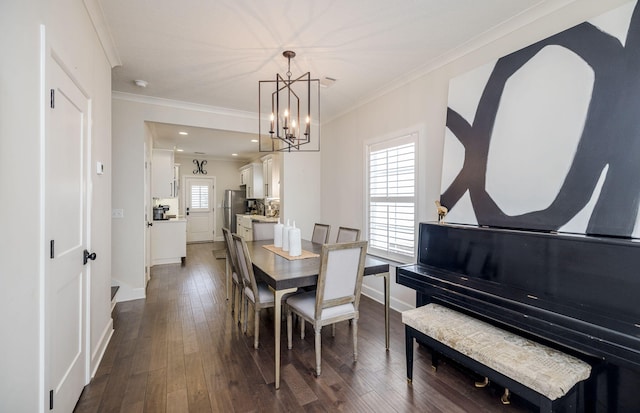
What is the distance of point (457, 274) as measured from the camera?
2139 millimetres

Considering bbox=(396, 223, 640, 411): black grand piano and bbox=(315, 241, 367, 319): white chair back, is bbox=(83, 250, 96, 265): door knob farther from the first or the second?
bbox=(396, 223, 640, 411): black grand piano

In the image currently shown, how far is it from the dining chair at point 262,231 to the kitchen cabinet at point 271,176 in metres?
2.21

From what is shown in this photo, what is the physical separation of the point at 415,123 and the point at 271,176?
395cm

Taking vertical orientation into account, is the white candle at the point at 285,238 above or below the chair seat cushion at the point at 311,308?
above

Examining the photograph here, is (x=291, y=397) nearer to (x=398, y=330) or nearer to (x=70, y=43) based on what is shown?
(x=398, y=330)

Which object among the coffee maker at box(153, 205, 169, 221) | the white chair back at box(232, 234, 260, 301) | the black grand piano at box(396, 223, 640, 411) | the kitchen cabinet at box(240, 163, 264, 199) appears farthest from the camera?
the kitchen cabinet at box(240, 163, 264, 199)

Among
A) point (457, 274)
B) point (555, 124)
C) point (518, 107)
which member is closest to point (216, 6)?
point (518, 107)

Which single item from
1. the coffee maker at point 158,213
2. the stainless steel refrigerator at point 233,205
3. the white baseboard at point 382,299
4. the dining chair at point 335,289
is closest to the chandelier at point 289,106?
the dining chair at point 335,289

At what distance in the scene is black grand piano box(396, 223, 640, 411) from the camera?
1352 millimetres

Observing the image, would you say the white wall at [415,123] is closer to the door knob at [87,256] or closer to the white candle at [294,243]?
the white candle at [294,243]

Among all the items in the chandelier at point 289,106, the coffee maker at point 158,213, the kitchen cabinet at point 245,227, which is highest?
the chandelier at point 289,106

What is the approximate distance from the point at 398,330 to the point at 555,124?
87.2 inches

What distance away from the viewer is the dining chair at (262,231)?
3.98 m

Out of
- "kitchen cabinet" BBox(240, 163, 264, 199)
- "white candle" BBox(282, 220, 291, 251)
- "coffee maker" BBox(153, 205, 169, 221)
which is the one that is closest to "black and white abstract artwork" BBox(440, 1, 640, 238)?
"white candle" BBox(282, 220, 291, 251)
